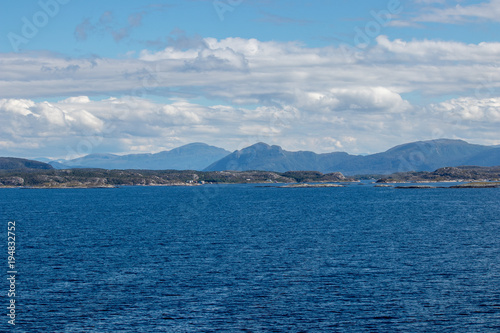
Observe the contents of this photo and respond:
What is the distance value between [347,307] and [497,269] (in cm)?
2721

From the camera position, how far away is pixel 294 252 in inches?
3113

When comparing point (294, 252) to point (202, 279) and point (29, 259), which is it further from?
point (29, 259)

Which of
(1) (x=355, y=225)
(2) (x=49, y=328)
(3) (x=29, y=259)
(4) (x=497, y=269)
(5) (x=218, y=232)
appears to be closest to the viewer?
(2) (x=49, y=328)

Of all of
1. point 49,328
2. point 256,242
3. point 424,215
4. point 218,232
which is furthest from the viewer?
point 424,215

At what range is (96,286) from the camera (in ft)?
187

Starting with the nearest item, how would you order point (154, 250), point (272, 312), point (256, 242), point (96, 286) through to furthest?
point (272, 312)
point (96, 286)
point (154, 250)
point (256, 242)

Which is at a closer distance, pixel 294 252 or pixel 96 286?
pixel 96 286

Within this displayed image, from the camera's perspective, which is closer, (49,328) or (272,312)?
(49,328)

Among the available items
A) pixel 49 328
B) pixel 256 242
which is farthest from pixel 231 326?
pixel 256 242

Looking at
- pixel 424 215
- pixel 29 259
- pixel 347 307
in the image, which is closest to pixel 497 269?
pixel 347 307

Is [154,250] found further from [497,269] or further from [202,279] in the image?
[497,269]

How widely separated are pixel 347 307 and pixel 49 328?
28572 millimetres

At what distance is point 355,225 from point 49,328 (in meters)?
87.9

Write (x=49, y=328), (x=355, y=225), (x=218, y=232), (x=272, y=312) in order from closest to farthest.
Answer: (x=49, y=328), (x=272, y=312), (x=218, y=232), (x=355, y=225)
